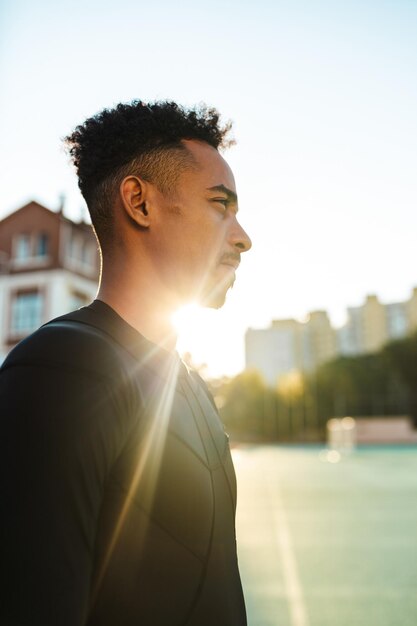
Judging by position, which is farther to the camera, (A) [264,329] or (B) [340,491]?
(A) [264,329]

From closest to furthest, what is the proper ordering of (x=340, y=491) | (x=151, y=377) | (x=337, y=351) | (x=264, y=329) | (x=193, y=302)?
1. (x=151, y=377)
2. (x=193, y=302)
3. (x=340, y=491)
4. (x=337, y=351)
5. (x=264, y=329)

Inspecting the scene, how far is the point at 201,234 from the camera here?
147cm

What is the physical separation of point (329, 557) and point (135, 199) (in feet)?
21.2

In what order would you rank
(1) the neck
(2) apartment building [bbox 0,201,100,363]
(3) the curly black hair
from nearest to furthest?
(1) the neck, (3) the curly black hair, (2) apartment building [bbox 0,201,100,363]

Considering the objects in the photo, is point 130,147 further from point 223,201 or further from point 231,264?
point 231,264

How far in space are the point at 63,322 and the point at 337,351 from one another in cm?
13935

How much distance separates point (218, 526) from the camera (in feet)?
4.11

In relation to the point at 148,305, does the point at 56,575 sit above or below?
below

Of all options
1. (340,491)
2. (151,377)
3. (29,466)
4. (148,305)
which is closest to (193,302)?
(148,305)

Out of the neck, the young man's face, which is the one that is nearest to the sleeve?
the neck

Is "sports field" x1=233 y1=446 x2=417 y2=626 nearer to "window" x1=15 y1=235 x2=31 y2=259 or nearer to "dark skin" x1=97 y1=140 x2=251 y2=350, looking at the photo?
"dark skin" x1=97 y1=140 x2=251 y2=350

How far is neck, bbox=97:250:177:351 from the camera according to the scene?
1.39 m

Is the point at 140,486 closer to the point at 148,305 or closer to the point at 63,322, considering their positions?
the point at 63,322

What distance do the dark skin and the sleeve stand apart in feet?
1.26
